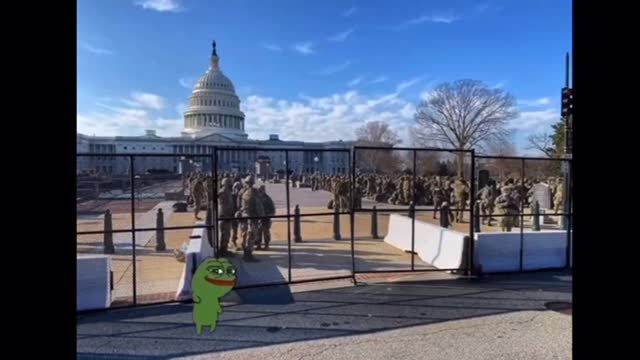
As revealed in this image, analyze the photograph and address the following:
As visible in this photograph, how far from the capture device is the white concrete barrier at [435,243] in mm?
8594

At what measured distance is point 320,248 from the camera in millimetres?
11914

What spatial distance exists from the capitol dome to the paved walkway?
75444 mm

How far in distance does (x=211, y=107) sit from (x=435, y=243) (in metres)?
77.4

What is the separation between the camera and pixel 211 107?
81625 mm

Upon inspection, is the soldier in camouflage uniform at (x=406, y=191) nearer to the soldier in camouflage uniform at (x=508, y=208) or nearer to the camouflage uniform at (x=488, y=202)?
the camouflage uniform at (x=488, y=202)

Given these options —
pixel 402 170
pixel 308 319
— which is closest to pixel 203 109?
pixel 402 170

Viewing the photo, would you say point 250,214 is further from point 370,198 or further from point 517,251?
point 370,198

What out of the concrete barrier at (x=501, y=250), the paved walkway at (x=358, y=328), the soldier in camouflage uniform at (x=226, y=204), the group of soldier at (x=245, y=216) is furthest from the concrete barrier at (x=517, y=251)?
the soldier in camouflage uniform at (x=226, y=204)

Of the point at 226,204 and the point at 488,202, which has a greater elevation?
the point at 226,204

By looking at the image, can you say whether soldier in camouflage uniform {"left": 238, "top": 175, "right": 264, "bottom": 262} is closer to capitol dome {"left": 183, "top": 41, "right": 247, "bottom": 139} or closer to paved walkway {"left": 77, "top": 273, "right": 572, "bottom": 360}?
paved walkway {"left": 77, "top": 273, "right": 572, "bottom": 360}

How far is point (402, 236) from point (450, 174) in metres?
16.1

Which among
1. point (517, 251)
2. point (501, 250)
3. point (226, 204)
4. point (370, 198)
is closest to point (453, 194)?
point (370, 198)

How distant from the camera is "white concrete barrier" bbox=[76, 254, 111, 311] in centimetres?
625
